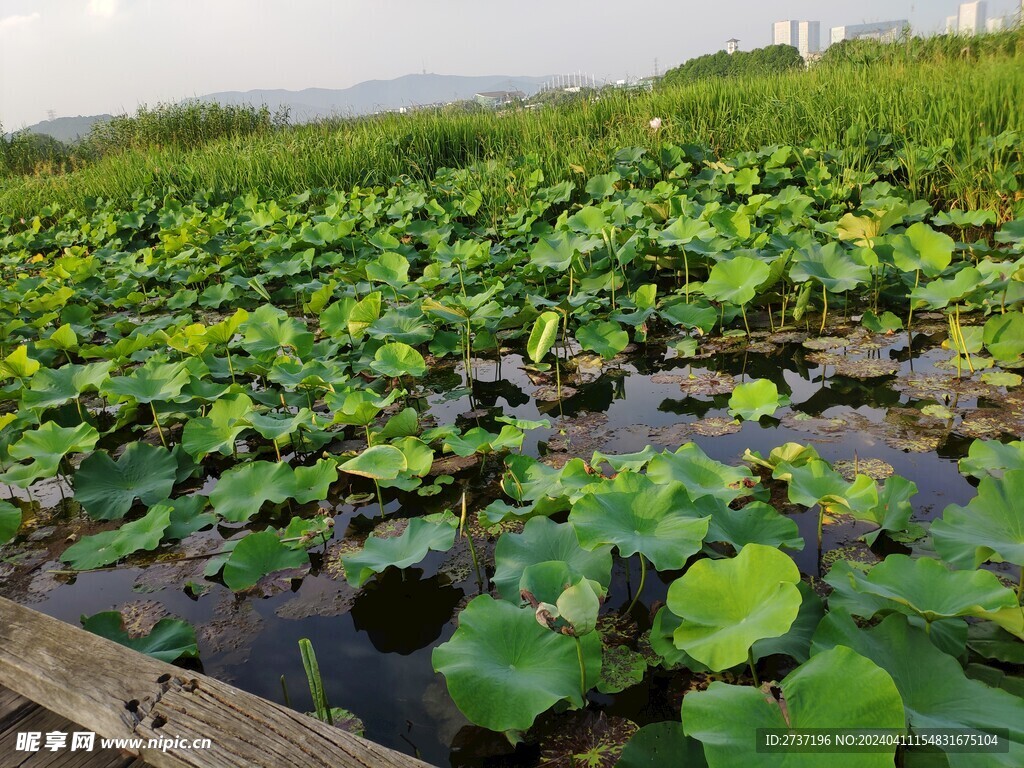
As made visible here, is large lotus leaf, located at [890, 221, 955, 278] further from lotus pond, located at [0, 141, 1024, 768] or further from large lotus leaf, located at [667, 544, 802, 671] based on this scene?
large lotus leaf, located at [667, 544, 802, 671]

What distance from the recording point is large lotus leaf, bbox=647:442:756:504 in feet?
4.75

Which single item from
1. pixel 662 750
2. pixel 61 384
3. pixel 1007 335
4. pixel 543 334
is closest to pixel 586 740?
pixel 662 750

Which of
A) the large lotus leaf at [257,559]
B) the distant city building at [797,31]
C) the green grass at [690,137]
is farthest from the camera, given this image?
the distant city building at [797,31]

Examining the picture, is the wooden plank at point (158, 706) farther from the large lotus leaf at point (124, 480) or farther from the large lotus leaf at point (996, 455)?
the large lotus leaf at point (996, 455)

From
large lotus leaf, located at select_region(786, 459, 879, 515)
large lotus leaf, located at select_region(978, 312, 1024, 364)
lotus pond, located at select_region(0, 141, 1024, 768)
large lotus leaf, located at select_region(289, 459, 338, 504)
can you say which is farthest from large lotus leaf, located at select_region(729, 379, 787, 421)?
large lotus leaf, located at select_region(289, 459, 338, 504)

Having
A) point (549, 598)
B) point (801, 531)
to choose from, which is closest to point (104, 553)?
point (549, 598)

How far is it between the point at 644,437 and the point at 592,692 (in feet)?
3.54

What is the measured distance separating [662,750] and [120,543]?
139cm

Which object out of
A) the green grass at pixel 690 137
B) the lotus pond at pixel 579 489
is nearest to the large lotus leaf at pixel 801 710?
the lotus pond at pixel 579 489

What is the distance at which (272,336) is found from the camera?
266 cm

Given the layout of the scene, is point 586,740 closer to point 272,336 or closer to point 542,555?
point 542,555

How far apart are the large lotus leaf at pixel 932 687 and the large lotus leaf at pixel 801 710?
0.10 m

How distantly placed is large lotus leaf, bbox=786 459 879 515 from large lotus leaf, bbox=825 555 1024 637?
9.7 inches

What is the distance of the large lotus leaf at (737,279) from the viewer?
2.65 metres
